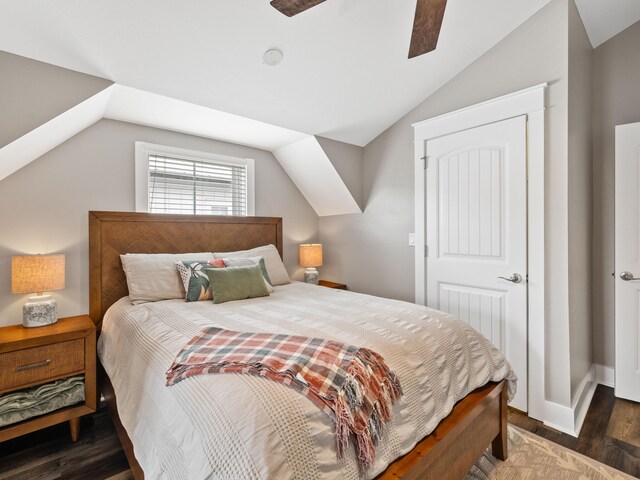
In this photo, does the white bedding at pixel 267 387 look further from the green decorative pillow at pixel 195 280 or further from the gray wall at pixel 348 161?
the gray wall at pixel 348 161

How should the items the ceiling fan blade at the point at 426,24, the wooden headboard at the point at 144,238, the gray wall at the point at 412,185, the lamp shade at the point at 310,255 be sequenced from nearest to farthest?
the ceiling fan blade at the point at 426,24, the gray wall at the point at 412,185, the wooden headboard at the point at 144,238, the lamp shade at the point at 310,255

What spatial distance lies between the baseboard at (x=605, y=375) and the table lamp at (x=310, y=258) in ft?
8.57

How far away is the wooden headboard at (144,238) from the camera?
2.44m

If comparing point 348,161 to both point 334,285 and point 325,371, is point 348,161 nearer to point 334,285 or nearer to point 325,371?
point 334,285

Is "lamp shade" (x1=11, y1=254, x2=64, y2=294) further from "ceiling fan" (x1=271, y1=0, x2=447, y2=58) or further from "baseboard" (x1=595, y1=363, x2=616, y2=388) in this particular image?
"baseboard" (x1=595, y1=363, x2=616, y2=388)

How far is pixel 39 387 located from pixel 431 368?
222cm

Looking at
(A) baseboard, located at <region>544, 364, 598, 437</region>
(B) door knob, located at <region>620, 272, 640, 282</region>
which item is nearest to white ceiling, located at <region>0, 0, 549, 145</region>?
(B) door knob, located at <region>620, 272, 640, 282</region>

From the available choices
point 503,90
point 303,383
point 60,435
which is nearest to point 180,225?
point 60,435

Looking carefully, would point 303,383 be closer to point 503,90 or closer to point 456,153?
point 456,153

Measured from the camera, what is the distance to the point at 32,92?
1.78m

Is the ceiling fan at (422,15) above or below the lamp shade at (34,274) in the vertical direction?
above

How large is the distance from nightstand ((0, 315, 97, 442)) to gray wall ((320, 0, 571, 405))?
8.02ft

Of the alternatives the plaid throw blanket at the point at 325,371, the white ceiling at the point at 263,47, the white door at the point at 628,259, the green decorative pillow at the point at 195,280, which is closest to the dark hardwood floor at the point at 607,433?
the white door at the point at 628,259

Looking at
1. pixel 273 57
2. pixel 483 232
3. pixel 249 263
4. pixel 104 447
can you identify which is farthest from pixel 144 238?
pixel 483 232
